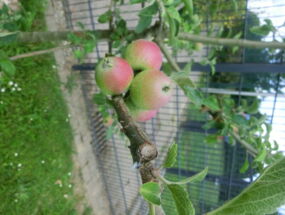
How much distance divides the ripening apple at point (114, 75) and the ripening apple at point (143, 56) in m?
0.05

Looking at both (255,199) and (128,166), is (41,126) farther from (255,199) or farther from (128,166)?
(255,199)

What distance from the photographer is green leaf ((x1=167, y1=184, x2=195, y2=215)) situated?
0.69ft

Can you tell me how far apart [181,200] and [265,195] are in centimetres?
6

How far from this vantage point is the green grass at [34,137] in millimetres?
887

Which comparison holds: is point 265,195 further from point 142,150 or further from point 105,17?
point 105,17

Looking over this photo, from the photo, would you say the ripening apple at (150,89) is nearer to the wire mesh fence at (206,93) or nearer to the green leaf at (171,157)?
the green leaf at (171,157)

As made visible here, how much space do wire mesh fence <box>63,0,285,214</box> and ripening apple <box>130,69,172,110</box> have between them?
52 cm

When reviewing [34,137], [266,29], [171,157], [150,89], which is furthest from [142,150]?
[34,137]

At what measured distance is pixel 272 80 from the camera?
1321 millimetres

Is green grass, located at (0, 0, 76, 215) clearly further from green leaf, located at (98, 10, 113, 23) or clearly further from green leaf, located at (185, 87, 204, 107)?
green leaf, located at (185, 87, 204, 107)

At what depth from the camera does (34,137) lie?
0.97 metres

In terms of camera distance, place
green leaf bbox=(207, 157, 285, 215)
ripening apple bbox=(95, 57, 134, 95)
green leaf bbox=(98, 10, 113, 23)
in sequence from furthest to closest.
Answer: green leaf bbox=(98, 10, 113, 23), ripening apple bbox=(95, 57, 134, 95), green leaf bbox=(207, 157, 285, 215)

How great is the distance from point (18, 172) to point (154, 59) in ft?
2.32

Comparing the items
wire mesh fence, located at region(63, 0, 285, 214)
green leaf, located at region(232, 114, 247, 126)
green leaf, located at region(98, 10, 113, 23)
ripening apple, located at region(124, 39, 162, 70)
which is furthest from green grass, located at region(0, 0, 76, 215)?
green leaf, located at region(232, 114, 247, 126)
